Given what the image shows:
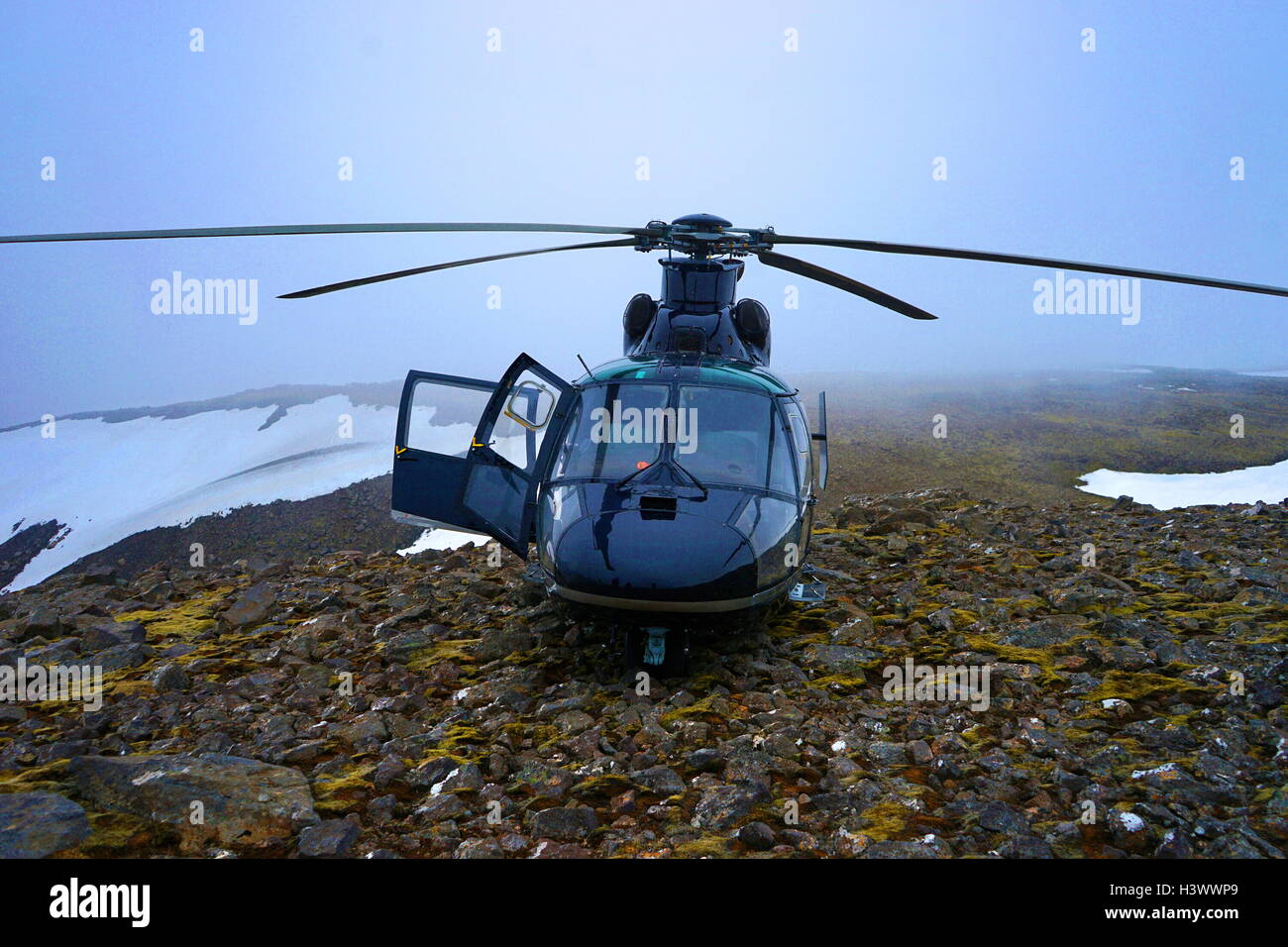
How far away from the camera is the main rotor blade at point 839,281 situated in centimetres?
722

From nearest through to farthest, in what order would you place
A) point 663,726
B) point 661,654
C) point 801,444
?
point 663,726
point 661,654
point 801,444

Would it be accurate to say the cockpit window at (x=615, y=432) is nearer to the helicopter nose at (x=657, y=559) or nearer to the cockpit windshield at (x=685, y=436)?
the cockpit windshield at (x=685, y=436)

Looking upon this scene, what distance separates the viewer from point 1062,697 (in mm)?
5738

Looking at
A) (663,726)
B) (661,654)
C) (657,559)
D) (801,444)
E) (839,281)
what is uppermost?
(839,281)

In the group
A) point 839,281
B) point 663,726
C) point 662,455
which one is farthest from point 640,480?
point 839,281

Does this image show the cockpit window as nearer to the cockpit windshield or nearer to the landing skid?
the cockpit windshield

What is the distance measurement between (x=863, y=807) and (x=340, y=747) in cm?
312

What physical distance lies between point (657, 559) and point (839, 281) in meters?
3.92

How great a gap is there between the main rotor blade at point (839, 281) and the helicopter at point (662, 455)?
0.01 m

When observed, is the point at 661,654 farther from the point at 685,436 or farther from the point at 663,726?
the point at 685,436

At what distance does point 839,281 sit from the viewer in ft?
25.5

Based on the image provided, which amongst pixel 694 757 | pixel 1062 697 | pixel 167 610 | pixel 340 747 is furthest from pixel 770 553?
pixel 167 610

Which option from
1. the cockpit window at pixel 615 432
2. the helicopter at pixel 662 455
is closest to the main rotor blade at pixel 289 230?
the helicopter at pixel 662 455

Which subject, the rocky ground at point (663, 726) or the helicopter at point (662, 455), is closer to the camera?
the rocky ground at point (663, 726)
